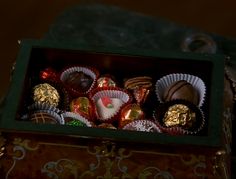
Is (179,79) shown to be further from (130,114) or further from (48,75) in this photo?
(48,75)

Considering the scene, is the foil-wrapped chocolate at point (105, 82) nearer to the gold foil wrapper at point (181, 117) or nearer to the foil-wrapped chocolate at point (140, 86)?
the foil-wrapped chocolate at point (140, 86)

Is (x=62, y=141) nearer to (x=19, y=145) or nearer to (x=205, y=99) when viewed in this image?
(x=19, y=145)

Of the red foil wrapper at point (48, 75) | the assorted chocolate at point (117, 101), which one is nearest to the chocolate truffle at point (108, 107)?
the assorted chocolate at point (117, 101)

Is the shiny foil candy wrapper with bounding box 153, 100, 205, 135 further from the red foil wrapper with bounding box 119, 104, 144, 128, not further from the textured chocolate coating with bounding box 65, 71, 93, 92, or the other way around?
the textured chocolate coating with bounding box 65, 71, 93, 92

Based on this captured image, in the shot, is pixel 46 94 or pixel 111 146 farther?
pixel 46 94

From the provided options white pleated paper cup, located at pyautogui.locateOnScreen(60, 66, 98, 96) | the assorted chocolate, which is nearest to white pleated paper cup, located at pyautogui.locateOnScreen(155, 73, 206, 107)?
the assorted chocolate

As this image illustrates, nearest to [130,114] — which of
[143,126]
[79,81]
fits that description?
[143,126]
